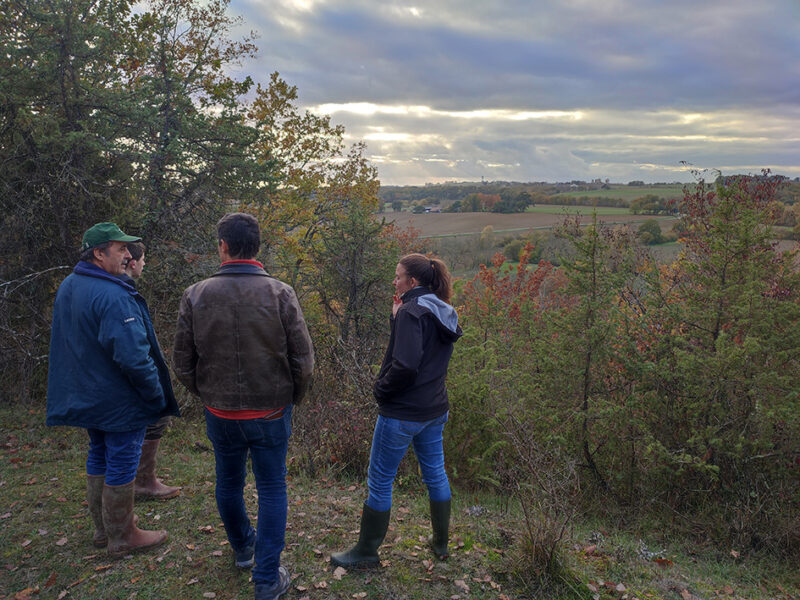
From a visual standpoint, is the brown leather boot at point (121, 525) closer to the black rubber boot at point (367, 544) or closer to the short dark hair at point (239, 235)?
the black rubber boot at point (367, 544)

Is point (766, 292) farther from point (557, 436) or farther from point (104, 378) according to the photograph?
point (104, 378)

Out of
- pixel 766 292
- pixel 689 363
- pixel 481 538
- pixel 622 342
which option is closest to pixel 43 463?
pixel 481 538

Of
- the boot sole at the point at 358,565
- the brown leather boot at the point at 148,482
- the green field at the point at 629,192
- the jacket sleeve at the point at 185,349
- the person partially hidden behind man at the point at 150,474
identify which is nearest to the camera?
the jacket sleeve at the point at 185,349

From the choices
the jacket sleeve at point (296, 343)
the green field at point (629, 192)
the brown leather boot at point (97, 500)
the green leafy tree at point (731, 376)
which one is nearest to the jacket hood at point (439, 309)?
the jacket sleeve at point (296, 343)

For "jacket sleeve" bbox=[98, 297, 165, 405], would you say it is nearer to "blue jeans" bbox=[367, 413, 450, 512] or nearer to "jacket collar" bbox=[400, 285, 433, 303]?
"blue jeans" bbox=[367, 413, 450, 512]

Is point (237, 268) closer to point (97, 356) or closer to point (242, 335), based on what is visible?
point (242, 335)

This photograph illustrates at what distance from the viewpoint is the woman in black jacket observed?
10.1ft

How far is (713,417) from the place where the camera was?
5641 mm

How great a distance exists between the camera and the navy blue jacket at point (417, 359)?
3051 millimetres

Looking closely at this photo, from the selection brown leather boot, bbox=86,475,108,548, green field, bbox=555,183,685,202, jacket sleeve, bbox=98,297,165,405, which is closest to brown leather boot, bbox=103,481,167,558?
brown leather boot, bbox=86,475,108,548

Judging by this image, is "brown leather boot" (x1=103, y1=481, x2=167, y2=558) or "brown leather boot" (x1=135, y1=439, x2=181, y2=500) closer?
"brown leather boot" (x1=103, y1=481, x2=167, y2=558)

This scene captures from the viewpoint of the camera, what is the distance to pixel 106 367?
10.8 feet

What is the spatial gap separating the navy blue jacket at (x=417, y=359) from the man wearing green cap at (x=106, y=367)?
60.6 inches

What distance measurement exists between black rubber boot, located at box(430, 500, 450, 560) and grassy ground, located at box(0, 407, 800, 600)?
0.08 m
